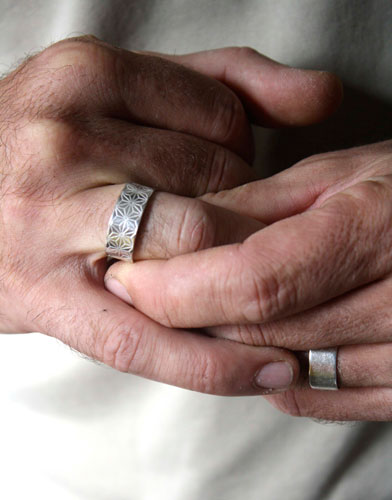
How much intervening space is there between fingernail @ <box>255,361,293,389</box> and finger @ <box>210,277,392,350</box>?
0.08 ft

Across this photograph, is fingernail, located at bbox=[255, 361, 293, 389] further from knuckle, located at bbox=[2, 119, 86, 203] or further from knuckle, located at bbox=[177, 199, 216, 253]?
knuckle, located at bbox=[2, 119, 86, 203]

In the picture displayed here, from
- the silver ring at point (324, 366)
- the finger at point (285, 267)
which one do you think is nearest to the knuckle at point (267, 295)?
the finger at point (285, 267)

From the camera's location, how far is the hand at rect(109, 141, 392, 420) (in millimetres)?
575

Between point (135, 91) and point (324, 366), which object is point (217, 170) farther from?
point (324, 366)

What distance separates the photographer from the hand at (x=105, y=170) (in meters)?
0.64

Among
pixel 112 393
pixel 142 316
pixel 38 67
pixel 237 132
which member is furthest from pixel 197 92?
pixel 112 393

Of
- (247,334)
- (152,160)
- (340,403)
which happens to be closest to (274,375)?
(247,334)

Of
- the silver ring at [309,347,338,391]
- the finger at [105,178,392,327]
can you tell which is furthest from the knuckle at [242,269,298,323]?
the silver ring at [309,347,338,391]

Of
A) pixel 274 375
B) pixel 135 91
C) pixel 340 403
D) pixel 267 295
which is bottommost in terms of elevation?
pixel 340 403

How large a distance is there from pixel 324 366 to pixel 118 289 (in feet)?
0.90

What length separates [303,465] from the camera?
42.9 inches

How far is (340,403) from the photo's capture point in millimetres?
774

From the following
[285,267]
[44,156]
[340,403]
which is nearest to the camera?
[285,267]

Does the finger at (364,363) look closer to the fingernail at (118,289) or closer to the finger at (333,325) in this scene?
the finger at (333,325)
